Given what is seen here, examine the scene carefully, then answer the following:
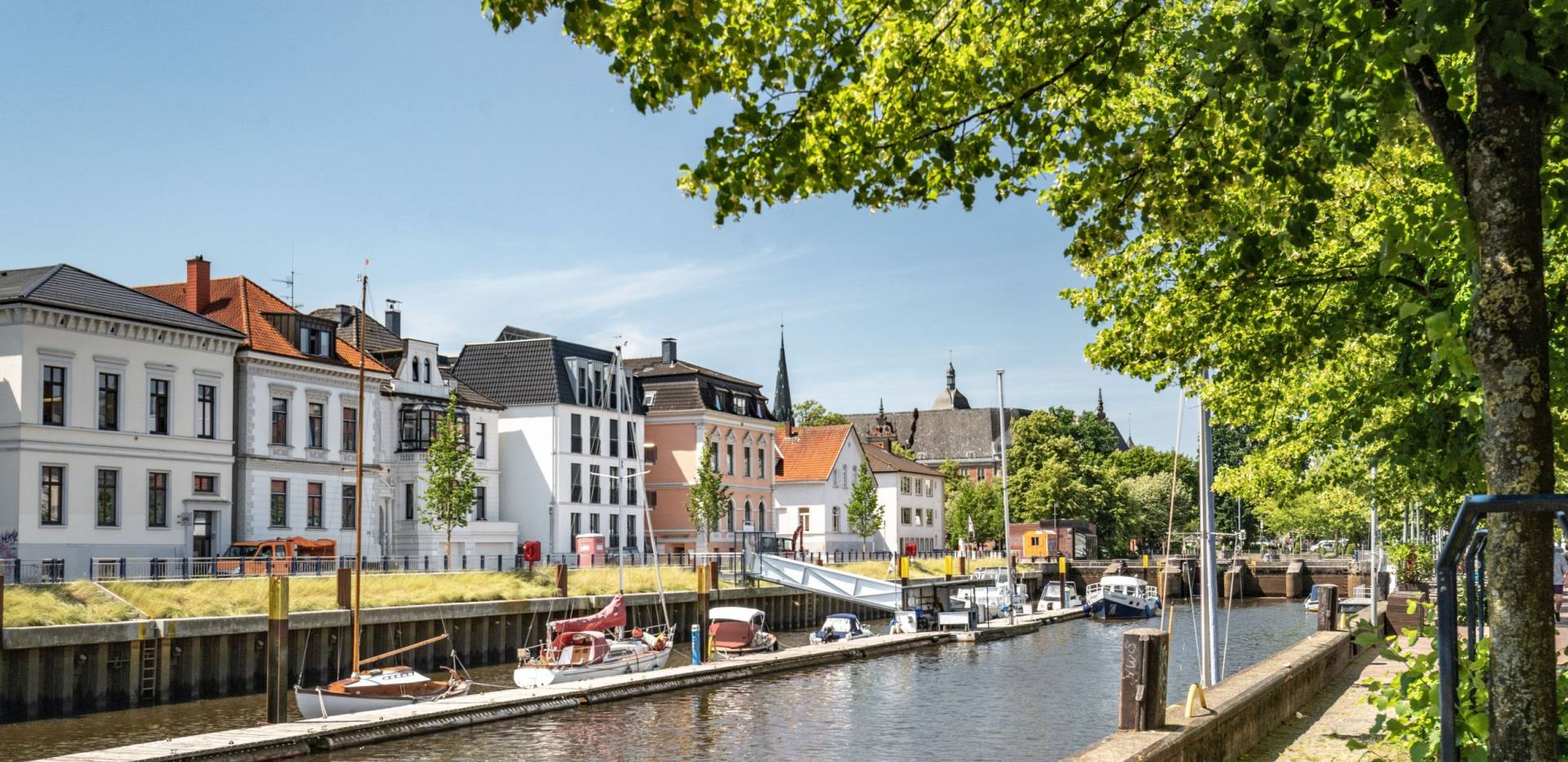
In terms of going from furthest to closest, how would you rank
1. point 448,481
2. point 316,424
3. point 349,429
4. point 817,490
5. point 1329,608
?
point 817,490, point 349,429, point 448,481, point 316,424, point 1329,608

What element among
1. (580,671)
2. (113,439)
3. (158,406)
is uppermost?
(158,406)

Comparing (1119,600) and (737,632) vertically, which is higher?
(737,632)

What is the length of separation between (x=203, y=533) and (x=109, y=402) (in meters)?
6.31

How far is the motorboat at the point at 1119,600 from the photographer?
70750 millimetres

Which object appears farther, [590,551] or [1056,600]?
[1056,600]

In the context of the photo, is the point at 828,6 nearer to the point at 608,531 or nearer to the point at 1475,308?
the point at 1475,308

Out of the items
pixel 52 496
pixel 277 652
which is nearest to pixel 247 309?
pixel 52 496

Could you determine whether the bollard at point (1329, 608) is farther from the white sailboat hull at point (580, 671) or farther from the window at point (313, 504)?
the window at point (313, 504)

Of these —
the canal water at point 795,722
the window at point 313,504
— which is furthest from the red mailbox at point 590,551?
the canal water at point 795,722

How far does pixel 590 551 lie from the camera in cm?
6312

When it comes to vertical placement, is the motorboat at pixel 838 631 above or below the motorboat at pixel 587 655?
below

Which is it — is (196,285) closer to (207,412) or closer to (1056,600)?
(207,412)

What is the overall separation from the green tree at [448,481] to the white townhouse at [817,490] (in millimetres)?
37955

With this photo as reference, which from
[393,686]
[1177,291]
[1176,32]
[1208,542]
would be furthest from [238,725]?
[1176,32]
